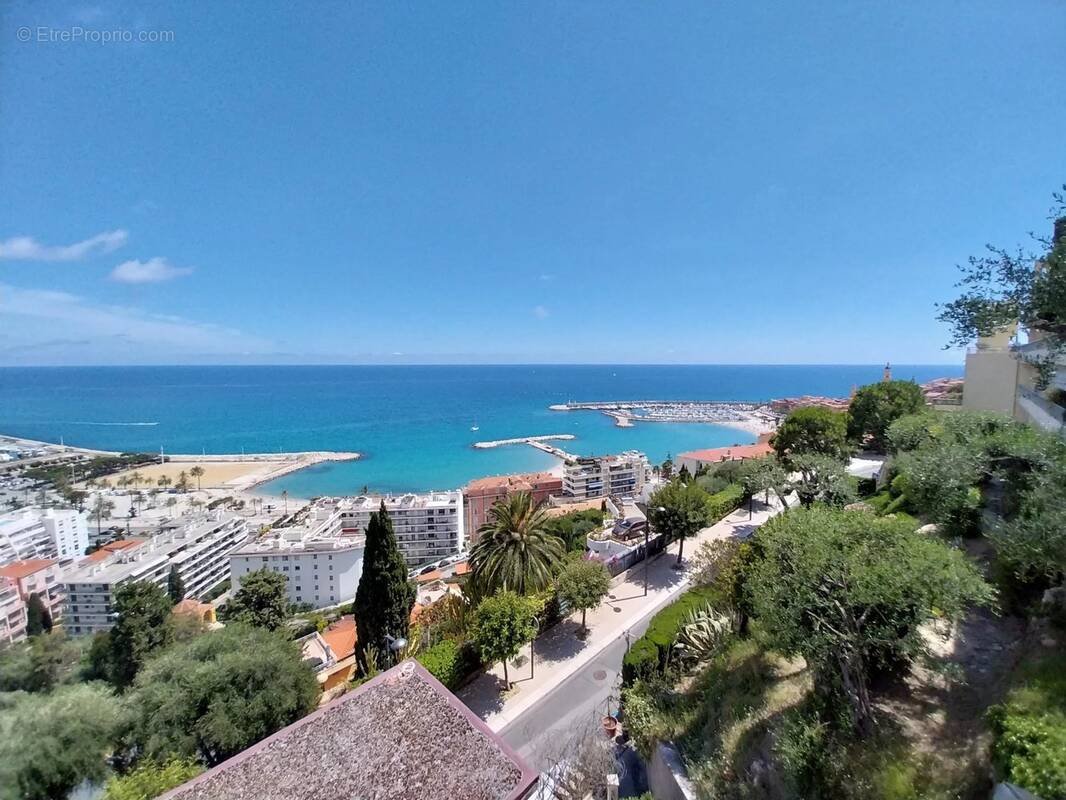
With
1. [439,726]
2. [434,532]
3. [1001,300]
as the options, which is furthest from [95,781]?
[434,532]

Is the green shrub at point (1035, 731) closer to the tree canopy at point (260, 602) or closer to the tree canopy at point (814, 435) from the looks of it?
the tree canopy at point (814, 435)

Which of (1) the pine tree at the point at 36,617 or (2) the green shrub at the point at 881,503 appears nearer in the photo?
(2) the green shrub at the point at 881,503

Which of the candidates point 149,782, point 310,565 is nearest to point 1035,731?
point 149,782

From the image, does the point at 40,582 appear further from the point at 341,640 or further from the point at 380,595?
the point at 380,595

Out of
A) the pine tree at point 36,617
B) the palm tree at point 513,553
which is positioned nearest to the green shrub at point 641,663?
the palm tree at point 513,553

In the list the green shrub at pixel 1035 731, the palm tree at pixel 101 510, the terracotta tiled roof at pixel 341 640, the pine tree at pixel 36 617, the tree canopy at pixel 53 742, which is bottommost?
the palm tree at pixel 101 510

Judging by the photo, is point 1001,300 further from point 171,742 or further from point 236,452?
point 236,452

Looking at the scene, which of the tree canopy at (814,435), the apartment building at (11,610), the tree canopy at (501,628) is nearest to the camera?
the tree canopy at (501,628)
